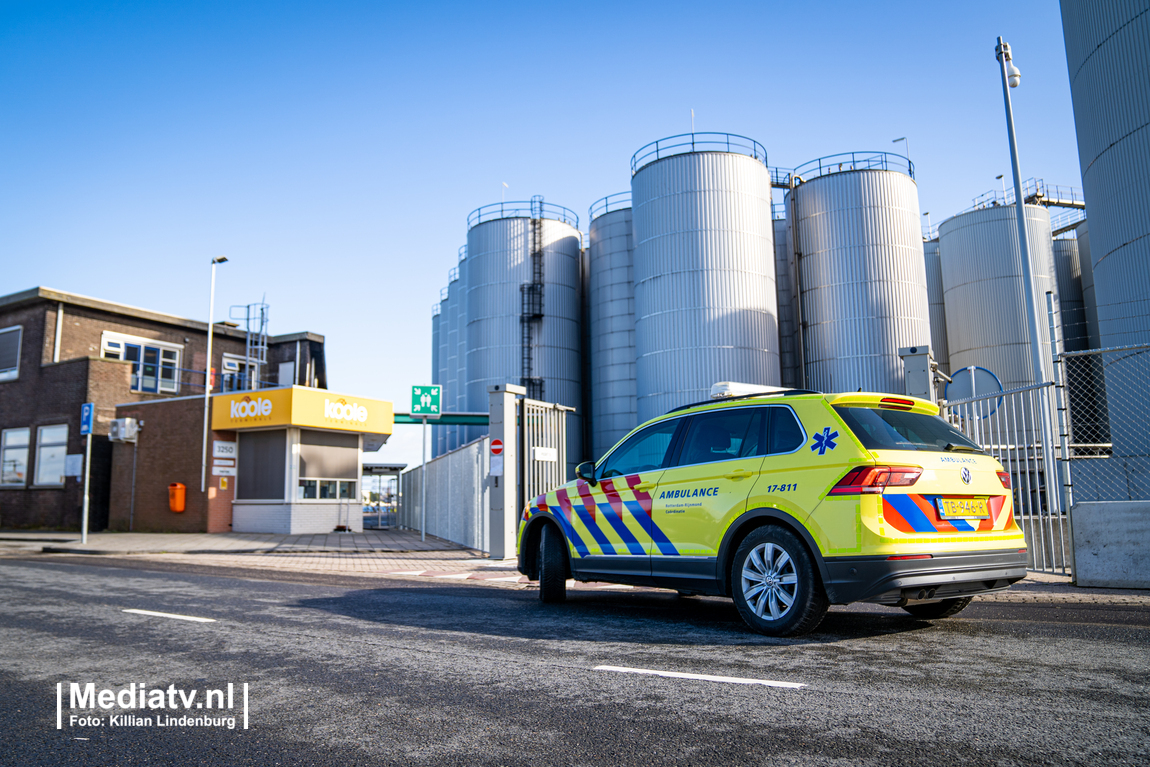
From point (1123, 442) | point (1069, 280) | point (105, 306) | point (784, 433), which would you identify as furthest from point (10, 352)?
point (1069, 280)

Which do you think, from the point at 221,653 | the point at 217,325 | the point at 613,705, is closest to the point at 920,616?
the point at 613,705

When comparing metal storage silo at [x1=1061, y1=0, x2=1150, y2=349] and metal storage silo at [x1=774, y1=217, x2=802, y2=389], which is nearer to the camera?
metal storage silo at [x1=1061, y1=0, x2=1150, y2=349]

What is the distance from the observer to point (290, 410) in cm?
2364

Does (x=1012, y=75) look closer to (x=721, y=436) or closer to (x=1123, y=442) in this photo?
(x=1123, y=442)

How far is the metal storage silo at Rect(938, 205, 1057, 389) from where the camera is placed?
3281 cm

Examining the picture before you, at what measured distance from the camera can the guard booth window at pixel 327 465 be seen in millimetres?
24688

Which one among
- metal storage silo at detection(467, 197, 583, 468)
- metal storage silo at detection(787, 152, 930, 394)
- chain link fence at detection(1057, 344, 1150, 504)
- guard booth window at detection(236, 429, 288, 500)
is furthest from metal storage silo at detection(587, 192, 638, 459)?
chain link fence at detection(1057, 344, 1150, 504)

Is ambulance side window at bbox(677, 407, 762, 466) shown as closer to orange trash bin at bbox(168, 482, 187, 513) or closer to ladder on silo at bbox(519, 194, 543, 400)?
orange trash bin at bbox(168, 482, 187, 513)

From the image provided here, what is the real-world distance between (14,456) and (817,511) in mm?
33224

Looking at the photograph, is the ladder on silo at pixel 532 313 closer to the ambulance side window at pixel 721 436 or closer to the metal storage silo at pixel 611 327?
the metal storage silo at pixel 611 327

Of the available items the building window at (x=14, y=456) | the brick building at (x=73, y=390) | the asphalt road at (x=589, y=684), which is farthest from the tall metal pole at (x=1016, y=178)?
the building window at (x=14, y=456)

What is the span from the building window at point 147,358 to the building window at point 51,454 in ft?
12.5

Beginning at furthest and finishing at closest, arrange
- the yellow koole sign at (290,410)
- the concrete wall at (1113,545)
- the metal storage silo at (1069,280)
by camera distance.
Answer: the metal storage silo at (1069,280), the yellow koole sign at (290,410), the concrete wall at (1113,545)

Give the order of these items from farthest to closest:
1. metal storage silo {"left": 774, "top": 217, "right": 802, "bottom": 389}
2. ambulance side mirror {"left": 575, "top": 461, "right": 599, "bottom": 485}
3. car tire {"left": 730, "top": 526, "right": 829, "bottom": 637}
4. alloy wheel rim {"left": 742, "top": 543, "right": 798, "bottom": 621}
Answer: metal storage silo {"left": 774, "top": 217, "right": 802, "bottom": 389} < ambulance side mirror {"left": 575, "top": 461, "right": 599, "bottom": 485} < alloy wheel rim {"left": 742, "top": 543, "right": 798, "bottom": 621} < car tire {"left": 730, "top": 526, "right": 829, "bottom": 637}
